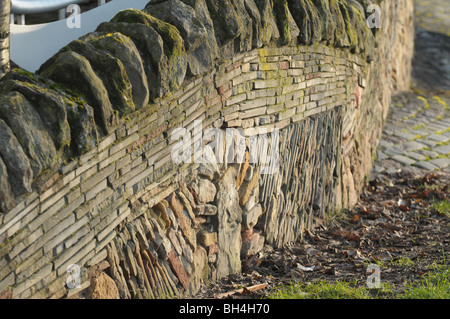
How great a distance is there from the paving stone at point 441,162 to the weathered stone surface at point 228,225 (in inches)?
188

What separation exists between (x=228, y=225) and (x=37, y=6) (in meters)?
2.06

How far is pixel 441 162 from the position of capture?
8.77m

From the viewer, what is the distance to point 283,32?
16.7 ft

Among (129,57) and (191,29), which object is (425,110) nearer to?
(191,29)

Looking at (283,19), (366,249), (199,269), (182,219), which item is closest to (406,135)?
(366,249)

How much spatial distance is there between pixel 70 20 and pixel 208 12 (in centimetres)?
93

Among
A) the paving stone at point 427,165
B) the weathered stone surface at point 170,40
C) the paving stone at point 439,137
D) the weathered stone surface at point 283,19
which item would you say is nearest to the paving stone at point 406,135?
the paving stone at point 439,137

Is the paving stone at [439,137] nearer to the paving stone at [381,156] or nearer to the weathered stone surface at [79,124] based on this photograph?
the paving stone at [381,156]

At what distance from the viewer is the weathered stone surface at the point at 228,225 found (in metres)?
4.54

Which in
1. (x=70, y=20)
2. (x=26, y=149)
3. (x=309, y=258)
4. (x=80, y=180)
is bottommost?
(x=309, y=258)

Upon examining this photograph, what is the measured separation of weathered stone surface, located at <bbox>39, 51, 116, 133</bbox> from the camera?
3336 mm
